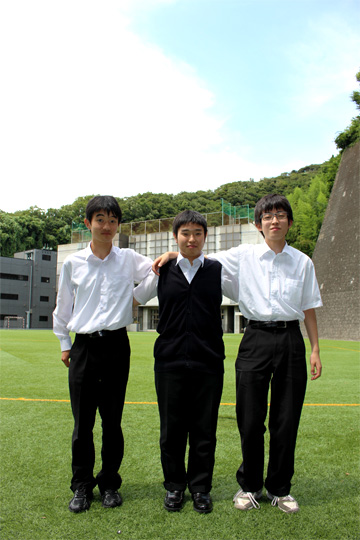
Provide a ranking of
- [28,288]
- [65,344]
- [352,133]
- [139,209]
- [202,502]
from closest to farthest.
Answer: [202,502] < [65,344] < [352,133] < [28,288] < [139,209]

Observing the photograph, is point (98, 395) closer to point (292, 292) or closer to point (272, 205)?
point (292, 292)

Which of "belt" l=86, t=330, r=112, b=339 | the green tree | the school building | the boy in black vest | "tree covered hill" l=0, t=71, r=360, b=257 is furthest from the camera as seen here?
"tree covered hill" l=0, t=71, r=360, b=257

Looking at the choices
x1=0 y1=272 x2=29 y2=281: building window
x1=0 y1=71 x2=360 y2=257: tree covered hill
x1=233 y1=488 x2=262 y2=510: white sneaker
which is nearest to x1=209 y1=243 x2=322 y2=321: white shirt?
x1=233 y1=488 x2=262 y2=510: white sneaker

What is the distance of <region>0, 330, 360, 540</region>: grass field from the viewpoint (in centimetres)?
233

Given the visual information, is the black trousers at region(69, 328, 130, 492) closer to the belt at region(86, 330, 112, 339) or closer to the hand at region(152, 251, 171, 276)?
the belt at region(86, 330, 112, 339)

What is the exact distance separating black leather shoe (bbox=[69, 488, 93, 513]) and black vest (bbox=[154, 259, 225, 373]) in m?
0.87

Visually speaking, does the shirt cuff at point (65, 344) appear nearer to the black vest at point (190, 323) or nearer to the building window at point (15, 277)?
the black vest at point (190, 323)

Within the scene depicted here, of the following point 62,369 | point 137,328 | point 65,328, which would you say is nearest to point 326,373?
point 62,369

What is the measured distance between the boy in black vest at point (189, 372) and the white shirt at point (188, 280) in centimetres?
5

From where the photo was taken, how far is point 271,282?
2.87 m

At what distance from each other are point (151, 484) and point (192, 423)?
1.95ft

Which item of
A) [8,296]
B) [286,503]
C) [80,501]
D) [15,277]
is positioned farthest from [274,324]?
[15,277]

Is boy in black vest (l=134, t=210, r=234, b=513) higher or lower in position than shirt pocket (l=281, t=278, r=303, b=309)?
lower

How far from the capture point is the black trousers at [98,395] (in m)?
2.77
